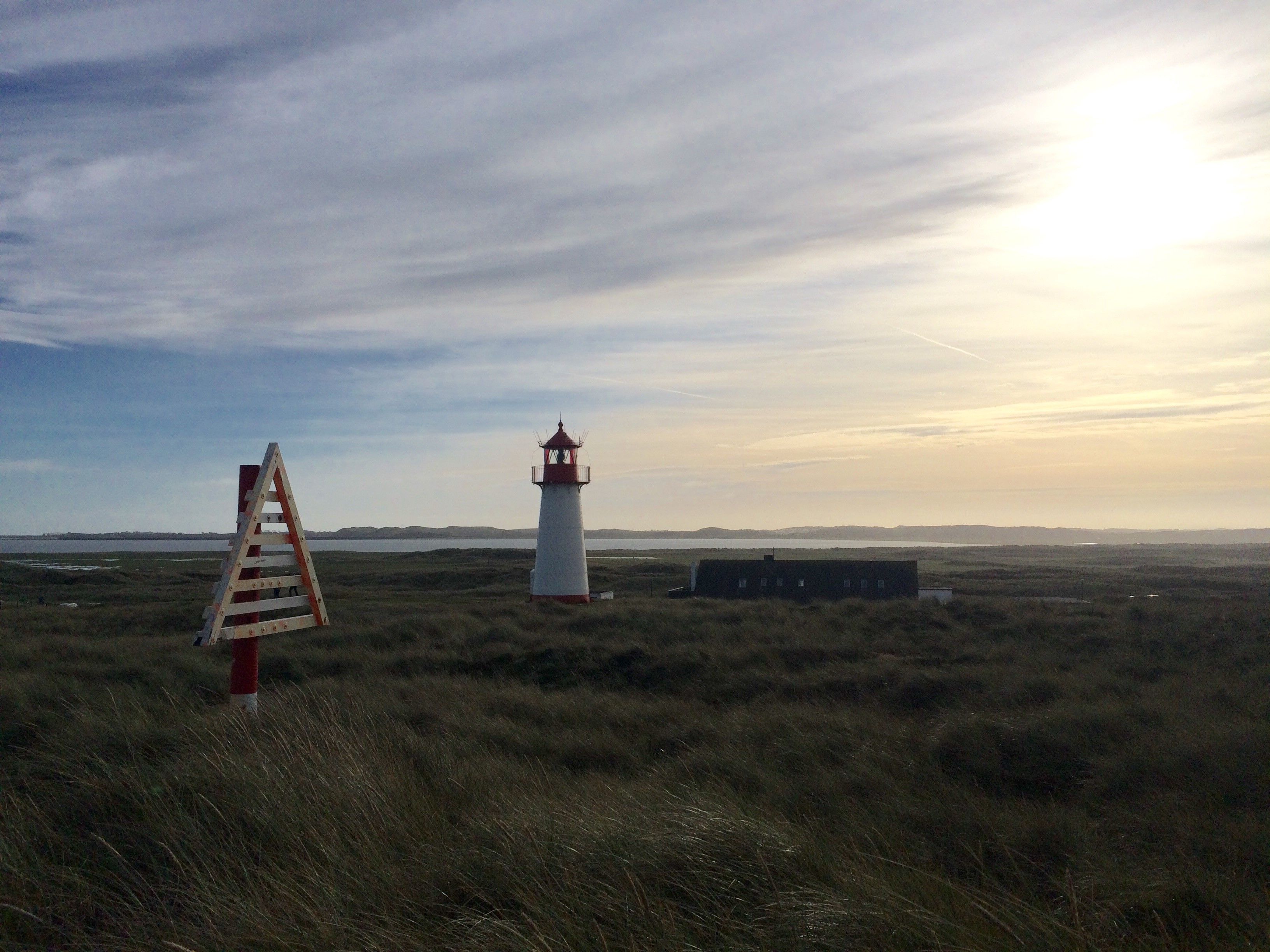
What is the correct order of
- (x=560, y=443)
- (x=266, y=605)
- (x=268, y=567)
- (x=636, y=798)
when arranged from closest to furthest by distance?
(x=636, y=798), (x=266, y=605), (x=268, y=567), (x=560, y=443)

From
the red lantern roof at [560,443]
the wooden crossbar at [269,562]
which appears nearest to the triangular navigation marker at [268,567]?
the wooden crossbar at [269,562]

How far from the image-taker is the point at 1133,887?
15.9ft

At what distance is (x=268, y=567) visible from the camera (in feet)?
25.8

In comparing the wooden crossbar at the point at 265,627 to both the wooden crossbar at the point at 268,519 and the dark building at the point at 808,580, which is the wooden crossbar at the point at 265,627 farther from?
the dark building at the point at 808,580

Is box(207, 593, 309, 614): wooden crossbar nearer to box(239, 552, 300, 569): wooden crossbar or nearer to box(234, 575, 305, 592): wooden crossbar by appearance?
box(234, 575, 305, 592): wooden crossbar

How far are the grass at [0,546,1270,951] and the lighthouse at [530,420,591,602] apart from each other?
41.2ft

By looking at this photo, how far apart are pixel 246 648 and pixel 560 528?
22198 mm

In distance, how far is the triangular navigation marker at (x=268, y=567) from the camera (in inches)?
273

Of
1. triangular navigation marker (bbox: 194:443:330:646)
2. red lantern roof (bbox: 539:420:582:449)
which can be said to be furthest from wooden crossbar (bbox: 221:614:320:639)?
red lantern roof (bbox: 539:420:582:449)

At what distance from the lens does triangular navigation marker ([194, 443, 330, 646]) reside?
6.93 metres

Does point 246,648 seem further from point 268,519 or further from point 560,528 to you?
point 560,528

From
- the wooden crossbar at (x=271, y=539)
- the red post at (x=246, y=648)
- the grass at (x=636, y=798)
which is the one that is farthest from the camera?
the red post at (x=246, y=648)

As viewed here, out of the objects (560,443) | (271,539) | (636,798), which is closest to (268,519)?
(271,539)

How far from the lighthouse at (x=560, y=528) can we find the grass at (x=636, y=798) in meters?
12.6
